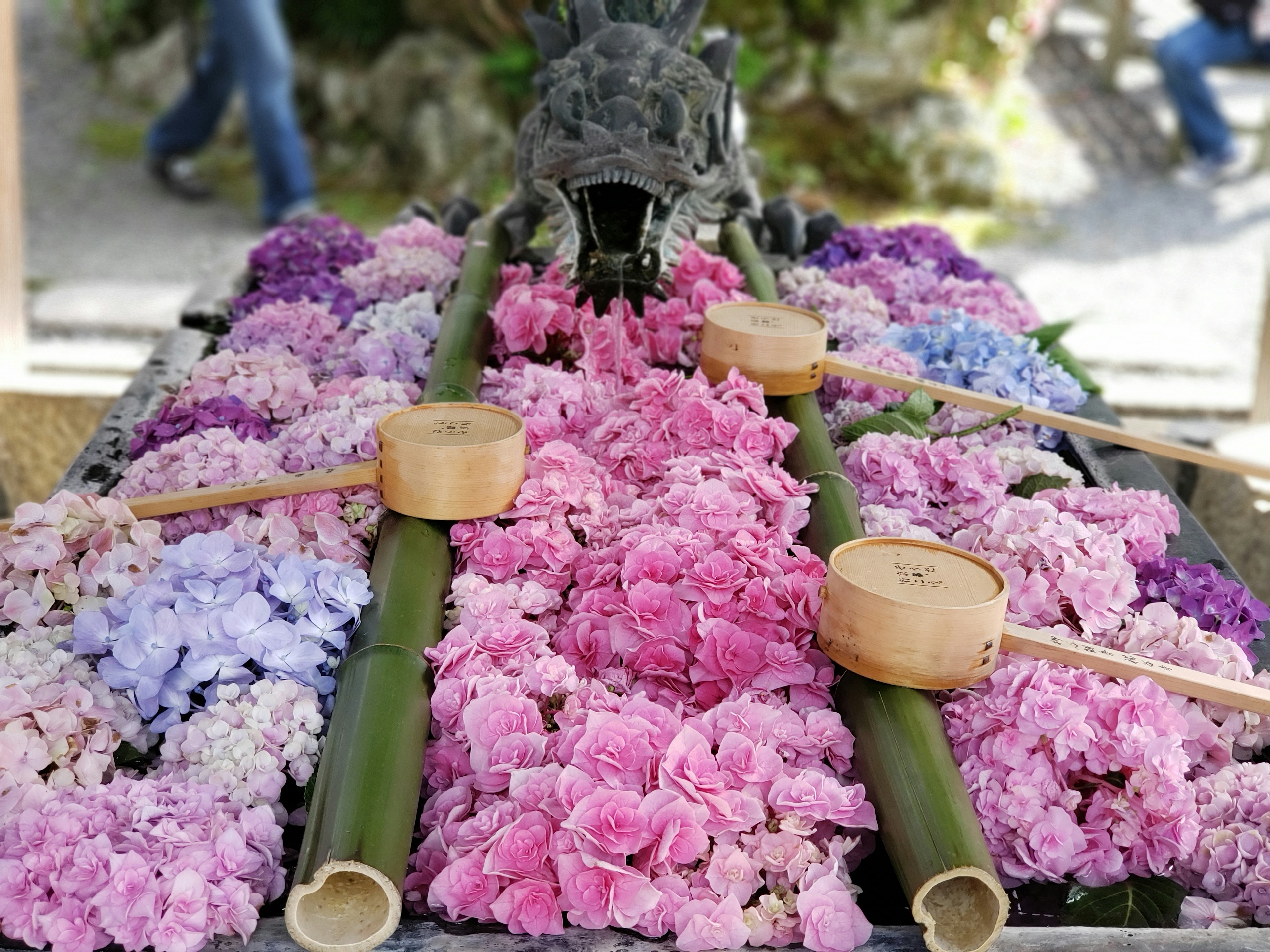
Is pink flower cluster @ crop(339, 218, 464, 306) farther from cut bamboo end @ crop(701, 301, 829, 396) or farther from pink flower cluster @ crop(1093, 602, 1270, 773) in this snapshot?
pink flower cluster @ crop(1093, 602, 1270, 773)

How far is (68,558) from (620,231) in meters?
1.39

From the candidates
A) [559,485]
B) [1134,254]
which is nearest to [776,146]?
[1134,254]

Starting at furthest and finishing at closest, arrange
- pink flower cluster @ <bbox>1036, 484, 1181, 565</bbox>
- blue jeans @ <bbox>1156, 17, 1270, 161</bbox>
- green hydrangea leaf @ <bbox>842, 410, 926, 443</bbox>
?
1. blue jeans @ <bbox>1156, 17, 1270, 161</bbox>
2. green hydrangea leaf @ <bbox>842, 410, 926, 443</bbox>
3. pink flower cluster @ <bbox>1036, 484, 1181, 565</bbox>

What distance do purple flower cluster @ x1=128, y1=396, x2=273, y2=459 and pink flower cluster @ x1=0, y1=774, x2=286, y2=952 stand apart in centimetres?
109

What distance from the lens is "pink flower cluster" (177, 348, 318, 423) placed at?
2711mm

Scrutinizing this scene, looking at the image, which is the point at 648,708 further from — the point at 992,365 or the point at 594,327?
the point at 992,365

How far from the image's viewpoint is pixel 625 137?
247cm

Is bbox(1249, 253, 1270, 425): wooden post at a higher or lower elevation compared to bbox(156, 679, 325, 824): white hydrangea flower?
lower

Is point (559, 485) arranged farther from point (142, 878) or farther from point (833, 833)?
point (142, 878)

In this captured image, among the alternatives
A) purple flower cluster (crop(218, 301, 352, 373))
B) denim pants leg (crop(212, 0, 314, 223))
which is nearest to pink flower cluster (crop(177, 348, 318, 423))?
purple flower cluster (crop(218, 301, 352, 373))

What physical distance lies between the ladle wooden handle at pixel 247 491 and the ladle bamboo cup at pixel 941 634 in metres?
0.97

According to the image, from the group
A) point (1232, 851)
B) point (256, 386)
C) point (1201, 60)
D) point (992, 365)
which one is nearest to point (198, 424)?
point (256, 386)

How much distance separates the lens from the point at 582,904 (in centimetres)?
152

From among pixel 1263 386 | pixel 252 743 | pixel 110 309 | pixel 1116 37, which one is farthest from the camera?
pixel 1116 37
